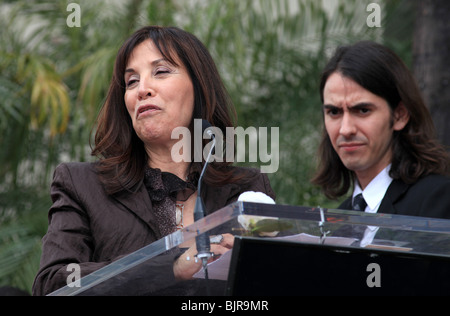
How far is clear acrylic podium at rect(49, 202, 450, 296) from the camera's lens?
1.65 metres

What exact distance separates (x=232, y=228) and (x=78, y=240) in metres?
0.98

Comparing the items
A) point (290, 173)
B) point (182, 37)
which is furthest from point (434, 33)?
point (182, 37)

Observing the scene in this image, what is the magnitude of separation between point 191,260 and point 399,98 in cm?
236

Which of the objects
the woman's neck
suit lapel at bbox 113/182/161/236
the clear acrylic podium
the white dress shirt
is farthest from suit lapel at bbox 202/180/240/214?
the white dress shirt

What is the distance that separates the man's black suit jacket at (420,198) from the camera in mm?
3391

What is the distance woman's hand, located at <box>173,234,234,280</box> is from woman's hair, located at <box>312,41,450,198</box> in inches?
81.8

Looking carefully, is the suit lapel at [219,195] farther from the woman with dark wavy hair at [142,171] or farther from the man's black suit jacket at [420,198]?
the man's black suit jacket at [420,198]

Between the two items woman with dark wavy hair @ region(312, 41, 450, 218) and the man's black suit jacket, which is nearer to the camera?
the man's black suit jacket

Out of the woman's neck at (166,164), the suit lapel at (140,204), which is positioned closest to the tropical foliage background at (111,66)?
the woman's neck at (166,164)

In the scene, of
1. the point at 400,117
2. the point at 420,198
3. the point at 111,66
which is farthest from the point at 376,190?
the point at 111,66

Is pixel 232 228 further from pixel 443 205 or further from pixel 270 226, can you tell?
pixel 443 205

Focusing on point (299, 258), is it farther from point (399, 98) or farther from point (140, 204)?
point (399, 98)

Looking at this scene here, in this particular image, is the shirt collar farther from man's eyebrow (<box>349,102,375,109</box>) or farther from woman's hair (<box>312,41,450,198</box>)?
Result: man's eyebrow (<box>349,102,375,109</box>)

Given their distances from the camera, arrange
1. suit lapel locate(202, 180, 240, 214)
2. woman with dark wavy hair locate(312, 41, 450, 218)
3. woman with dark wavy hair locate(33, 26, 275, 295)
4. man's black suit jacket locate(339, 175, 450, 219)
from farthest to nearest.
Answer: woman with dark wavy hair locate(312, 41, 450, 218), man's black suit jacket locate(339, 175, 450, 219), suit lapel locate(202, 180, 240, 214), woman with dark wavy hair locate(33, 26, 275, 295)
